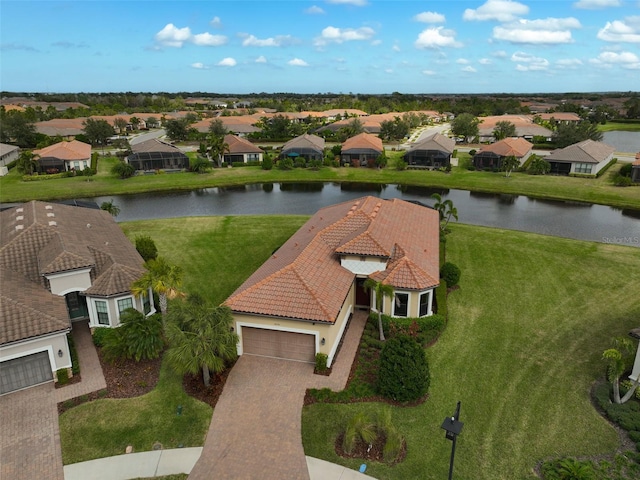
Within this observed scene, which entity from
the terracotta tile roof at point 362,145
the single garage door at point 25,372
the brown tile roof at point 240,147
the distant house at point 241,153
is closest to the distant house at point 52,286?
the single garage door at point 25,372

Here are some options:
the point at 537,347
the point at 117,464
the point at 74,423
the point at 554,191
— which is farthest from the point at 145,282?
the point at 554,191

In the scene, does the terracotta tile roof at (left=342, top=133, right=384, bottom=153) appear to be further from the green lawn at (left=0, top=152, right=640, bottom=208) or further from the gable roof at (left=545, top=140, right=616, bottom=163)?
the gable roof at (left=545, top=140, right=616, bottom=163)

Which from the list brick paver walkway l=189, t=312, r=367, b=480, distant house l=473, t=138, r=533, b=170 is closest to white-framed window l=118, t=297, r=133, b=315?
brick paver walkway l=189, t=312, r=367, b=480

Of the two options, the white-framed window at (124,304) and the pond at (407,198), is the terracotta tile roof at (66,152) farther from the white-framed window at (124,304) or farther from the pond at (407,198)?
the white-framed window at (124,304)

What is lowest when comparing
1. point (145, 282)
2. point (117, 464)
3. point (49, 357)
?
point (117, 464)

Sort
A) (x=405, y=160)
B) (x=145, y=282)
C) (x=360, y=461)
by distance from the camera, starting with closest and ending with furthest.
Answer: (x=360, y=461) < (x=145, y=282) < (x=405, y=160)

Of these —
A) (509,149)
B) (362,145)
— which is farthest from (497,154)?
(362,145)

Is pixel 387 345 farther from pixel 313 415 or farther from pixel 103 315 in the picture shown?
pixel 103 315
